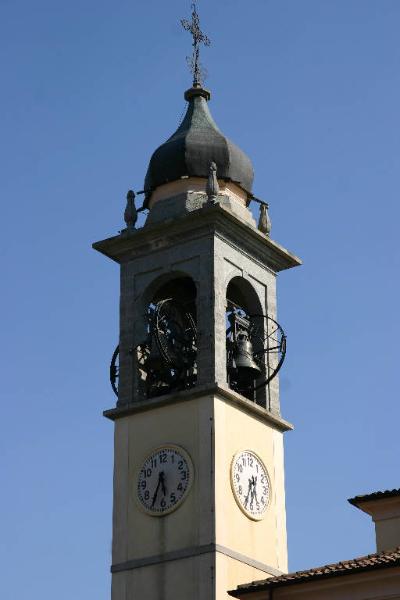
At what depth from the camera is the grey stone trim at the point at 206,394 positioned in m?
33.1

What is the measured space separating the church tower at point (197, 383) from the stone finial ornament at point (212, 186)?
30 mm

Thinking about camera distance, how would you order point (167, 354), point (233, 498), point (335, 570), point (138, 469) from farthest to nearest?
point (167, 354), point (138, 469), point (233, 498), point (335, 570)

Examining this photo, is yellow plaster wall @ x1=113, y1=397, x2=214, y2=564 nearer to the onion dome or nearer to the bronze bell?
the bronze bell

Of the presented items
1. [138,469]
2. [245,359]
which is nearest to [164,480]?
[138,469]

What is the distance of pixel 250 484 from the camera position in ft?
110

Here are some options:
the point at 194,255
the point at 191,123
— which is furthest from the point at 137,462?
the point at 191,123

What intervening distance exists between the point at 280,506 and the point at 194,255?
5.52 metres

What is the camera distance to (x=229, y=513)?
32406 millimetres

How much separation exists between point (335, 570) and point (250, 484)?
8415 mm

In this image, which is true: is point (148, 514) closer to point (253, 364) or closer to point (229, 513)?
point (229, 513)

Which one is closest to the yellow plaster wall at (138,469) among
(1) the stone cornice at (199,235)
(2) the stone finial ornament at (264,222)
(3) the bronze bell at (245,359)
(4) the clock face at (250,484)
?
(4) the clock face at (250,484)

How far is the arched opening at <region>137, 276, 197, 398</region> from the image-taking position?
34.4 m

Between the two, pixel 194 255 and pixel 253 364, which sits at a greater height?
pixel 194 255

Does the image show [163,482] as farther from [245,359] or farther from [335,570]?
[335,570]
